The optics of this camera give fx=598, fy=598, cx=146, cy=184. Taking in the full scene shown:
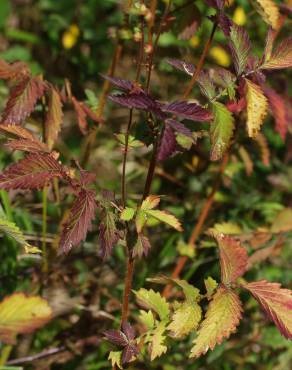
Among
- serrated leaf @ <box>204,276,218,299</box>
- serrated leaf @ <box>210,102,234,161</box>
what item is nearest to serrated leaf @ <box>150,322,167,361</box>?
serrated leaf @ <box>204,276,218,299</box>

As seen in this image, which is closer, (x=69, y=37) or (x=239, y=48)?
(x=239, y=48)

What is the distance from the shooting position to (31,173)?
1198 millimetres

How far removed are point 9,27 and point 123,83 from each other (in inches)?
103

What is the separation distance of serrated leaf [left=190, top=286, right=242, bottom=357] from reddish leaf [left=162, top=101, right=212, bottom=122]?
0.37 metres

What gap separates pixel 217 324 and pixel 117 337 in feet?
0.77

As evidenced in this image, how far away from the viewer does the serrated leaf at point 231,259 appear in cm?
131

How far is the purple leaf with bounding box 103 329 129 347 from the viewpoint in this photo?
50.3 inches

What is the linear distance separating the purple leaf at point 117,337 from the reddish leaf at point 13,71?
2.19ft

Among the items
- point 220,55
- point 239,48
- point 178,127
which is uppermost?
point 239,48

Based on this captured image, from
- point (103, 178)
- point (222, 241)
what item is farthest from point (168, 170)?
point (222, 241)

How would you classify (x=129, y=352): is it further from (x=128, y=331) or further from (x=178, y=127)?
(x=178, y=127)

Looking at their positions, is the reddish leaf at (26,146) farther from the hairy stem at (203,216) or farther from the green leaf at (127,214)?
the hairy stem at (203,216)

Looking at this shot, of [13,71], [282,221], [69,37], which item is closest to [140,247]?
[13,71]

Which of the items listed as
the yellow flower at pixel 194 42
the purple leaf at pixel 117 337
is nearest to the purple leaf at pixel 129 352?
the purple leaf at pixel 117 337
